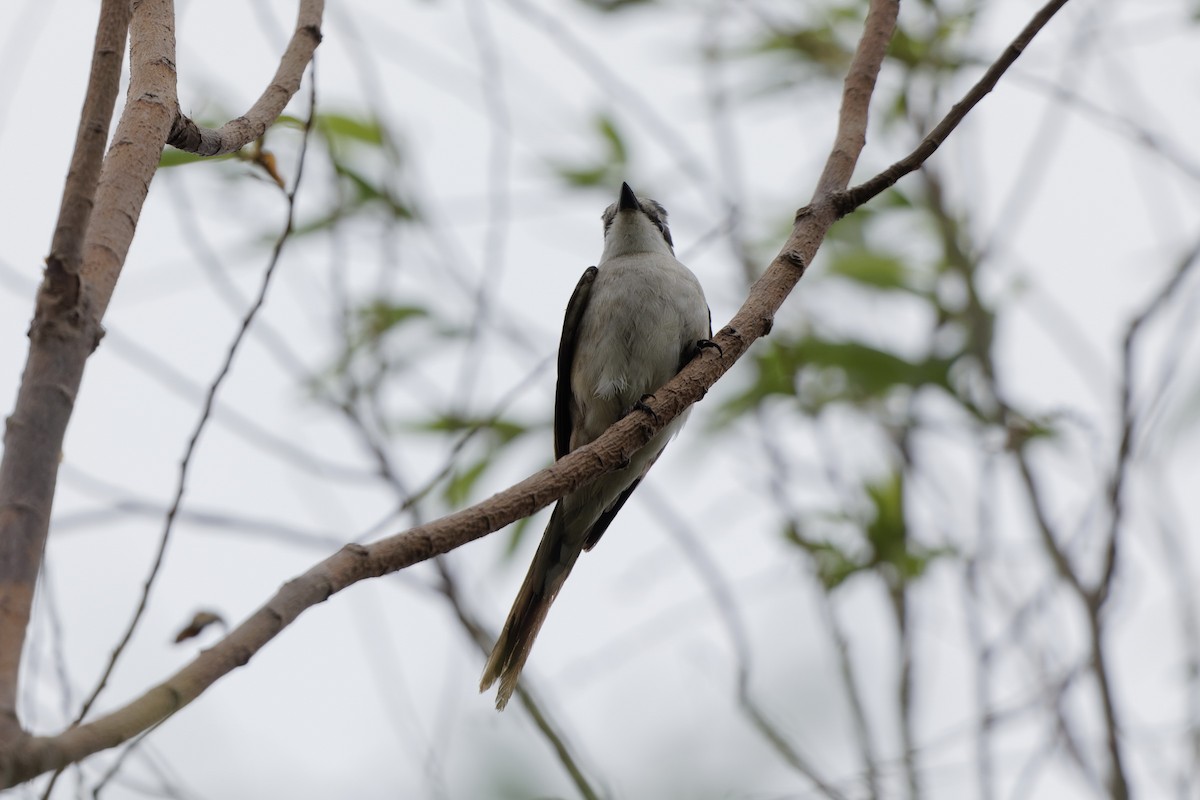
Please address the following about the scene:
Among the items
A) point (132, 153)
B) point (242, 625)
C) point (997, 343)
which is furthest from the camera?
point (997, 343)

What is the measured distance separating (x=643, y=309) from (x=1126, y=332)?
169 centimetres

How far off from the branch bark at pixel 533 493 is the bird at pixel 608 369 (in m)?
1.19

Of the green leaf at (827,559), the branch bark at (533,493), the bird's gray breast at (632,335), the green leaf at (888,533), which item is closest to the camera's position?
the branch bark at (533,493)

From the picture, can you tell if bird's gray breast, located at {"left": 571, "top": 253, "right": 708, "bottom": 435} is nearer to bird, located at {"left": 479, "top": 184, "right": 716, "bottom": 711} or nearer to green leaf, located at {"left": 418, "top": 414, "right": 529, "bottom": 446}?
bird, located at {"left": 479, "top": 184, "right": 716, "bottom": 711}

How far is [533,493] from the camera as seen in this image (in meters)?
2.24

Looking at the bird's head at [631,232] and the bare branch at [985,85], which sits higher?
the bird's head at [631,232]

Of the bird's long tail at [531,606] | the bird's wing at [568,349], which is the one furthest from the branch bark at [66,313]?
the bird's wing at [568,349]

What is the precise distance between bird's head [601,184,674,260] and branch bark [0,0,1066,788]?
2.18 meters

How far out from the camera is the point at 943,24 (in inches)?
251

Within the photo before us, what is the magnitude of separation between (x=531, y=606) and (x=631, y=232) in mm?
1962

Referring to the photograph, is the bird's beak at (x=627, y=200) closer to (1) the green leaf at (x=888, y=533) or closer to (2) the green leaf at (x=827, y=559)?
(2) the green leaf at (x=827, y=559)

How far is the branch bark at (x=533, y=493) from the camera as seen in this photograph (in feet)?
4.61

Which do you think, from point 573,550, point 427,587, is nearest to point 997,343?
point 573,550

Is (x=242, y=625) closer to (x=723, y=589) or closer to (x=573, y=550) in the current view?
(x=573, y=550)
